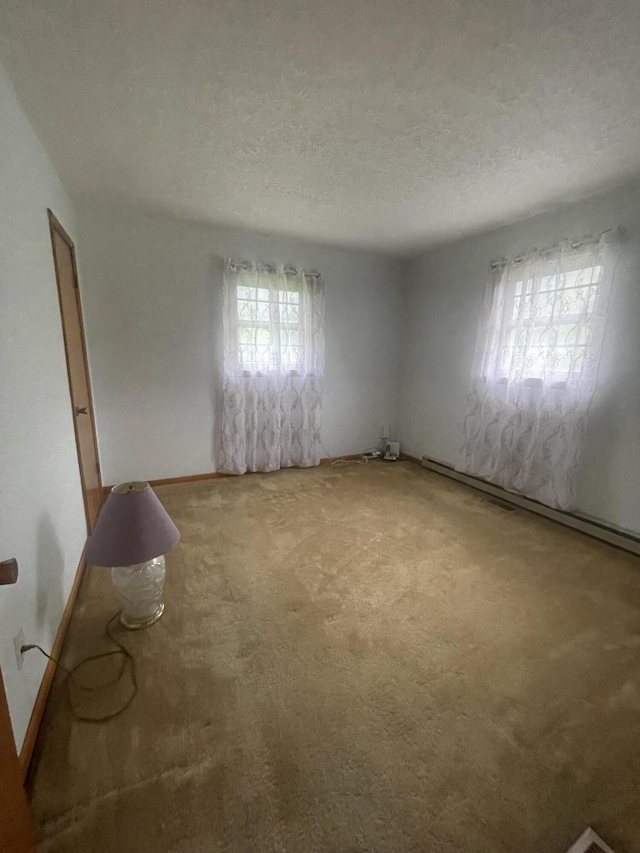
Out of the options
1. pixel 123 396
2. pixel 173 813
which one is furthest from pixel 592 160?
pixel 123 396

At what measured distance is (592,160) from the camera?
1993 millimetres

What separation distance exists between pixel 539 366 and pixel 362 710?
2749 mm

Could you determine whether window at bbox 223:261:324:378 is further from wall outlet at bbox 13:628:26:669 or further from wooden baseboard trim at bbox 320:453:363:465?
wall outlet at bbox 13:628:26:669

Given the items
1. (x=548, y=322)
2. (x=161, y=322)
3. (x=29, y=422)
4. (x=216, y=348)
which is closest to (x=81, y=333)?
(x=161, y=322)

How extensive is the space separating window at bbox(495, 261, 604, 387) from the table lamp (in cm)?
292

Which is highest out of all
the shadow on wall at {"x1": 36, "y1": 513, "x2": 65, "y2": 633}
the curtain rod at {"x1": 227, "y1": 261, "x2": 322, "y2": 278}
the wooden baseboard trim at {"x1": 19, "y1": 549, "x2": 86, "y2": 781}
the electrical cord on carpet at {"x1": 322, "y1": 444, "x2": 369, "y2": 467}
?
the curtain rod at {"x1": 227, "y1": 261, "x2": 322, "y2": 278}

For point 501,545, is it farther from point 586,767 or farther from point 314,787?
point 314,787

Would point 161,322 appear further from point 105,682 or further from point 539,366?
point 539,366

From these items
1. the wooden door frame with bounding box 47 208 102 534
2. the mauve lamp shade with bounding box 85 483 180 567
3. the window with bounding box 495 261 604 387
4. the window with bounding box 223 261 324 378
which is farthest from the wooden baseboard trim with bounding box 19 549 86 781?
the window with bounding box 495 261 604 387

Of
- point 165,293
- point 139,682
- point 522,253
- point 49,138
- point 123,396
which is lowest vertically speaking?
point 139,682

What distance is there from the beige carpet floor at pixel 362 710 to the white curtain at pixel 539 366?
756 millimetres

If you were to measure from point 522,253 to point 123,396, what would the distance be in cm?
374

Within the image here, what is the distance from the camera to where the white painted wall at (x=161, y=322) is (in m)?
2.95

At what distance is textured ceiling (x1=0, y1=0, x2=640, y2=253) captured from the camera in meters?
1.16
